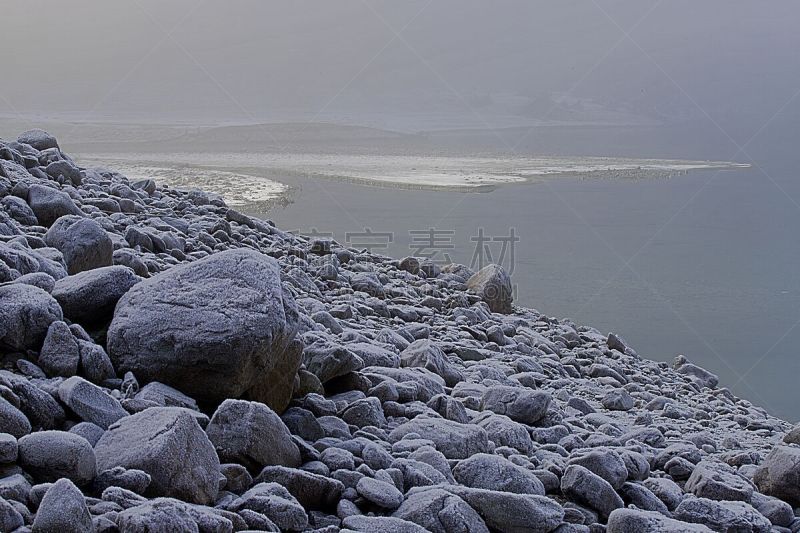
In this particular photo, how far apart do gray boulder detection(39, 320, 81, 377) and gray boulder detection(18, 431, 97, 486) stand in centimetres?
44

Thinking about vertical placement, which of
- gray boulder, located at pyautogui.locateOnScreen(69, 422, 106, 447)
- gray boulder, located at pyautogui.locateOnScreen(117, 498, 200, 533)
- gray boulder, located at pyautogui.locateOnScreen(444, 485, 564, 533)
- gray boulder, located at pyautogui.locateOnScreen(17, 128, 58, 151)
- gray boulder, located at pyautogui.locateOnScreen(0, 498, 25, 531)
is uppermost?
gray boulder, located at pyautogui.locateOnScreen(17, 128, 58, 151)

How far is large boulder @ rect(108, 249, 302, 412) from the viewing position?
→ 6.30ft

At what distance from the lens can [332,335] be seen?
3105 millimetres

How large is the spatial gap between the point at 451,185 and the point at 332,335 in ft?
31.7

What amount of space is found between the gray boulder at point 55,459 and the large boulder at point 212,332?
484mm

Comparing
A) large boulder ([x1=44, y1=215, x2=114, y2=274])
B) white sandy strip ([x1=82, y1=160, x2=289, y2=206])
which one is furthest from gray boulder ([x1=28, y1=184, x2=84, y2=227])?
white sandy strip ([x1=82, y1=160, x2=289, y2=206])

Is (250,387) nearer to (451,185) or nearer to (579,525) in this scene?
(579,525)

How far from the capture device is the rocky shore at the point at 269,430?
1.49 m

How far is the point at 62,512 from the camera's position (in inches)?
49.3

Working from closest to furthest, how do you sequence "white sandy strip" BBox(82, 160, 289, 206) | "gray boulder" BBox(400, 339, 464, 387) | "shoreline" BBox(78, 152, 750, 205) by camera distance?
"gray boulder" BBox(400, 339, 464, 387) → "white sandy strip" BBox(82, 160, 289, 206) → "shoreline" BBox(78, 152, 750, 205)

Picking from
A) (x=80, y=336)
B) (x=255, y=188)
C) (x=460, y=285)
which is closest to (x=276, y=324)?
(x=80, y=336)

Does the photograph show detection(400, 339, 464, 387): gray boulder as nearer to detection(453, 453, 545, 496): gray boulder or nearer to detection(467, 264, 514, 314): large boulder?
detection(453, 453, 545, 496): gray boulder

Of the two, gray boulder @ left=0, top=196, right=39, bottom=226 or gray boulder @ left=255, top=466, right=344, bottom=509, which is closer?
gray boulder @ left=255, top=466, right=344, bottom=509

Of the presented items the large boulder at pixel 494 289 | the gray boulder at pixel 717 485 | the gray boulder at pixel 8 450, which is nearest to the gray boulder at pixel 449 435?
the gray boulder at pixel 717 485
